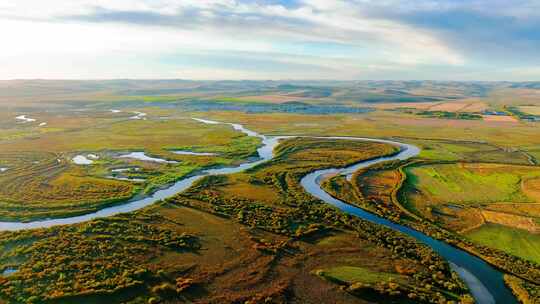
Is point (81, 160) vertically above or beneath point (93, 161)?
beneath

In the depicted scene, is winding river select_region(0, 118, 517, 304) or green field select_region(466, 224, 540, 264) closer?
winding river select_region(0, 118, 517, 304)

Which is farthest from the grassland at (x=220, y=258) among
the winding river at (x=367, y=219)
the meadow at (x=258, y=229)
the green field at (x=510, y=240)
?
the green field at (x=510, y=240)

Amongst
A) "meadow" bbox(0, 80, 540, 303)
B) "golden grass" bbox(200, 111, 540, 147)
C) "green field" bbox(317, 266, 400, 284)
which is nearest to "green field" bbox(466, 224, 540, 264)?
"meadow" bbox(0, 80, 540, 303)

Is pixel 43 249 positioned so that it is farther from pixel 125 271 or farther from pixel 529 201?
pixel 529 201

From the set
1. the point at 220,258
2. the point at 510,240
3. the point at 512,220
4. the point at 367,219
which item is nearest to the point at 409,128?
the point at 512,220

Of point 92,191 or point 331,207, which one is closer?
point 331,207

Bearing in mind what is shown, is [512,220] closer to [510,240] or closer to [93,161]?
[510,240]

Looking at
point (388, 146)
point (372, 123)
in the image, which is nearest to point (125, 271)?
point (388, 146)

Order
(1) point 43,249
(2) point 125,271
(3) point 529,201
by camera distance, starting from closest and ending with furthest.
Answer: (2) point 125,271 < (1) point 43,249 < (3) point 529,201

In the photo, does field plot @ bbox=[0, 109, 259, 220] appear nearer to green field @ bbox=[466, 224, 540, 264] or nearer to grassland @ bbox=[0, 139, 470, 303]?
grassland @ bbox=[0, 139, 470, 303]
